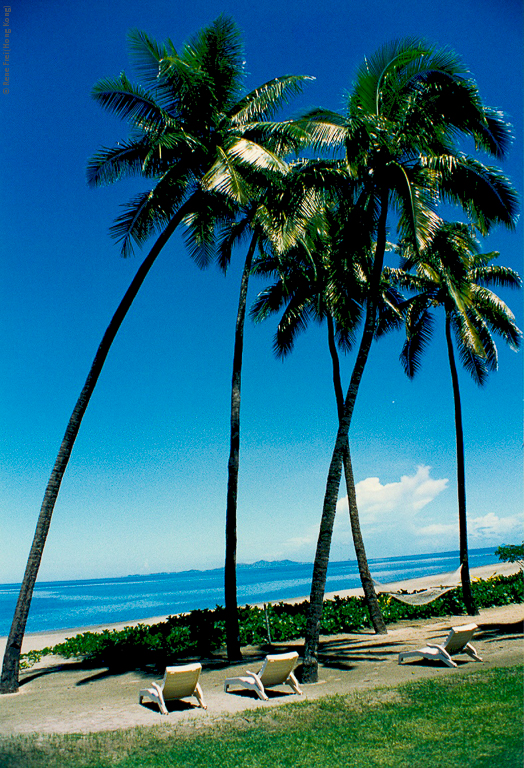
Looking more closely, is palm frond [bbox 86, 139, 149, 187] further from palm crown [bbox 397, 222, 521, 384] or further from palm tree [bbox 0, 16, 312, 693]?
palm crown [bbox 397, 222, 521, 384]

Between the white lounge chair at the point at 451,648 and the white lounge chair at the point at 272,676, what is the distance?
3052mm

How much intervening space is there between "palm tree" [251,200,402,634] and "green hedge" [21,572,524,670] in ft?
4.63

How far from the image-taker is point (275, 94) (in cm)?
1265

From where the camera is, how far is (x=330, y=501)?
10438 mm

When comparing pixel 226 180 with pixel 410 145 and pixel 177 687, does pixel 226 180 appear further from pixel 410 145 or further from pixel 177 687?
pixel 177 687

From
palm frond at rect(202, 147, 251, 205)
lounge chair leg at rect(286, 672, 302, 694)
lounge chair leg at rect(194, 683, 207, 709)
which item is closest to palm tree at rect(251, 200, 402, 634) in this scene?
palm frond at rect(202, 147, 251, 205)

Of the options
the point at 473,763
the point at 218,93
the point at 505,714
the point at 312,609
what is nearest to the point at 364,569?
the point at 312,609

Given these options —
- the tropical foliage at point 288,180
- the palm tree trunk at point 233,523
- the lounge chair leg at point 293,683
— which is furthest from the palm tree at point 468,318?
the lounge chair leg at point 293,683

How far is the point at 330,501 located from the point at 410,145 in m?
7.27

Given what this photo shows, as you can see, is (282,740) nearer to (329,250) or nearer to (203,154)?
(203,154)

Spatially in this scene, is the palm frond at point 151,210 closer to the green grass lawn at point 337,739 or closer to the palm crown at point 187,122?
the palm crown at point 187,122

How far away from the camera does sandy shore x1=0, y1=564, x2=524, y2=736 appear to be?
8.02 metres

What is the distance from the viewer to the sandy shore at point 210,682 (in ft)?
26.3

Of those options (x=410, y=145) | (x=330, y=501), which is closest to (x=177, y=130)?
(x=410, y=145)
